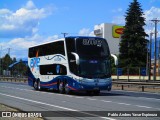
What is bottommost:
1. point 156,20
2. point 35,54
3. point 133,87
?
point 133,87

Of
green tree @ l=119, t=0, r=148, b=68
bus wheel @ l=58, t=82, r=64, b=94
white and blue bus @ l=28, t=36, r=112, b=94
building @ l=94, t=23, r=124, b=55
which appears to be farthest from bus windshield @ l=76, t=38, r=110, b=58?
building @ l=94, t=23, r=124, b=55

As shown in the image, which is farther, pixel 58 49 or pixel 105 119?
pixel 58 49

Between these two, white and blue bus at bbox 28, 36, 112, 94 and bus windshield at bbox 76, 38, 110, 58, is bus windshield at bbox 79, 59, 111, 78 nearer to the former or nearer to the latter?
white and blue bus at bbox 28, 36, 112, 94

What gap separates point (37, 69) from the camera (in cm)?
3525

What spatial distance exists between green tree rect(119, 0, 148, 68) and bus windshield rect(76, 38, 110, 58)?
5704 cm

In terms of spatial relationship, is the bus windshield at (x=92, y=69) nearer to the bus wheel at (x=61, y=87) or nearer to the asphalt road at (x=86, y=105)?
the asphalt road at (x=86, y=105)

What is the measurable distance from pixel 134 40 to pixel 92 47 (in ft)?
201

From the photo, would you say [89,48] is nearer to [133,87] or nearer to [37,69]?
[37,69]

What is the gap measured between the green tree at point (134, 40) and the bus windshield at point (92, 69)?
57.5 m

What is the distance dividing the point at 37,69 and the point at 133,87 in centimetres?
1273

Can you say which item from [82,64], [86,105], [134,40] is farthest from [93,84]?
[134,40]

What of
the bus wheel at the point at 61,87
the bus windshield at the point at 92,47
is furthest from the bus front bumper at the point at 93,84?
the bus wheel at the point at 61,87

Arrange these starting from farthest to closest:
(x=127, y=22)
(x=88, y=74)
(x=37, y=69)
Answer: (x=127, y=22) → (x=37, y=69) → (x=88, y=74)

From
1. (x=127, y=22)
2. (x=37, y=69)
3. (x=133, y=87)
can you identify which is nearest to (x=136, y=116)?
(x=37, y=69)
